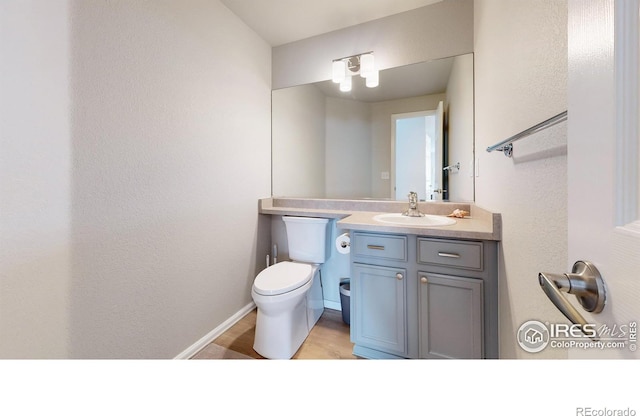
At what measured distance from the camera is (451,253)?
1.20 meters

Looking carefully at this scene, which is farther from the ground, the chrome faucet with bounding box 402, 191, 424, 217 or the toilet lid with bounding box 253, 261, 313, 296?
the chrome faucet with bounding box 402, 191, 424, 217

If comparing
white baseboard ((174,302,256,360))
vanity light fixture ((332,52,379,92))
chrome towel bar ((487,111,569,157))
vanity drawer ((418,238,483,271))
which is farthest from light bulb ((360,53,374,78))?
white baseboard ((174,302,256,360))

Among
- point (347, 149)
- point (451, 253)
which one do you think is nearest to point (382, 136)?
point (347, 149)

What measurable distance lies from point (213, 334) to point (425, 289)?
1406 millimetres

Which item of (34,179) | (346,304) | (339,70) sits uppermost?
(339,70)

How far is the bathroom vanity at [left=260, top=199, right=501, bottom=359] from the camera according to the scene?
1144 mm

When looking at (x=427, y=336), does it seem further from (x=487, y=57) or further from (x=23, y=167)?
(x=23, y=167)

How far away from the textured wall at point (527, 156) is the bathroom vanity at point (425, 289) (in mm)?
79

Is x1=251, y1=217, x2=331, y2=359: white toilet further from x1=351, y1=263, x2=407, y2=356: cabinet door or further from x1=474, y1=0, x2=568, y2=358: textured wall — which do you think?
x1=474, y1=0, x2=568, y2=358: textured wall

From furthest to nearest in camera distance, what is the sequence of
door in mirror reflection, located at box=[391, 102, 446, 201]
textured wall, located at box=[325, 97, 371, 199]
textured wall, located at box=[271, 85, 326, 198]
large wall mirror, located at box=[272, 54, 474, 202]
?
textured wall, located at box=[271, 85, 326, 198]
textured wall, located at box=[325, 97, 371, 199]
door in mirror reflection, located at box=[391, 102, 446, 201]
large wall mirror, located at box=[272, 54, 474, 202]

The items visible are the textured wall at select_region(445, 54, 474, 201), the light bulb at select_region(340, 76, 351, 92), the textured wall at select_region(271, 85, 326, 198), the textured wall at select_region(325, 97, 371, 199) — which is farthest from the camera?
the textured wall at select_region(271, 85, 326, 198)

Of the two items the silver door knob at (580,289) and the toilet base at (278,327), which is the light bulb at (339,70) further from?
the silver door knob at (580,289)

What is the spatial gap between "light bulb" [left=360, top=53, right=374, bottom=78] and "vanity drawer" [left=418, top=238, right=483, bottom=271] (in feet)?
4.67

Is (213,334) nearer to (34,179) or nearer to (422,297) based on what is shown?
(34,179)
